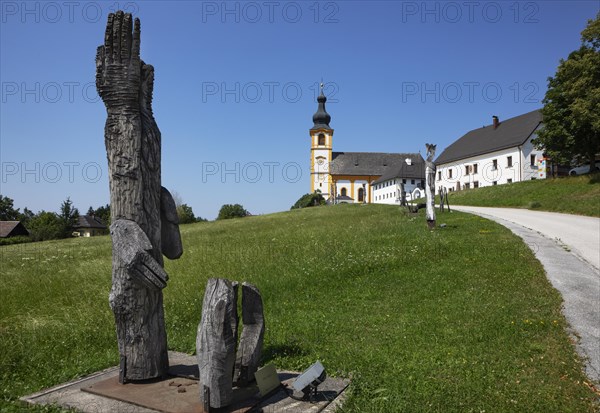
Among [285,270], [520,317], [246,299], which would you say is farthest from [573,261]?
[246,299]

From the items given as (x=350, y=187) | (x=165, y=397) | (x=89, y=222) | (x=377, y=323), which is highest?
(x=350, y=187)

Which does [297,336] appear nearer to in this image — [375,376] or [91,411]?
[375,376]

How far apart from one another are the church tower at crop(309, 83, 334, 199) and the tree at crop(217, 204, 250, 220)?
109ft

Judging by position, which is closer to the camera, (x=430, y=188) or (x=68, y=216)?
(x=430, y=188)

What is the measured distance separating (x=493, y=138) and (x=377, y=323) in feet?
186

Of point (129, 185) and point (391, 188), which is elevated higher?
point (391, 188)

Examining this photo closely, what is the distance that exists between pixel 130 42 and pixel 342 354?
4.64m

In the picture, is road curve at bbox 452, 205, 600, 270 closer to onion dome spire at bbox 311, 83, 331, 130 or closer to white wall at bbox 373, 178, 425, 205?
white wall at bbox 373, 178, 425, 205

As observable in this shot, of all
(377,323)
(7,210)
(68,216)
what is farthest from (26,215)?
(377,323)

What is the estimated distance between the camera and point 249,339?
186 inches

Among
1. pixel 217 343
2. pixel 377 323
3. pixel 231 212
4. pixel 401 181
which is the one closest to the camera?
pixel 217 343

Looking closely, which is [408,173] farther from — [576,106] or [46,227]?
[46,227]

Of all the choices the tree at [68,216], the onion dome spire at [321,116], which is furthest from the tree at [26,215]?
the onion dome spire at [321,116]

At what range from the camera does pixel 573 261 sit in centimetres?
1193
